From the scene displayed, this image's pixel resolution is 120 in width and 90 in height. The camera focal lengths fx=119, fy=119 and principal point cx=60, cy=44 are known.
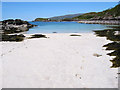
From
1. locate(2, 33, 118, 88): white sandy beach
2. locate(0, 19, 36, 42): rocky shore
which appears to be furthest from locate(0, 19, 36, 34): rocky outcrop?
locate(2, 33, 118, 88): white sandy beach

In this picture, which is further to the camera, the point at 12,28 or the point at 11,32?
the point at 12,28

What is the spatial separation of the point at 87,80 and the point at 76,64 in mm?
2179

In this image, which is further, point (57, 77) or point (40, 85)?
point (57, 77)

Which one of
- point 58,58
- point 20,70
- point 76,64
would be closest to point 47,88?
point 20,70

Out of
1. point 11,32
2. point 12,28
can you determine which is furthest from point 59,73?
point 12,28

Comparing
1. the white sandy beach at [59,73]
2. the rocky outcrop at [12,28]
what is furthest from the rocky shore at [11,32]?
the white sandy beach at [59,73]

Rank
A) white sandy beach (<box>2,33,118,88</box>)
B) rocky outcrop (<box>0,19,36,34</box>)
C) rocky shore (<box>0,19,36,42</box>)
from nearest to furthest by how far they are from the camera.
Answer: white sandy beach (<box>2,33,118,88</box>)
rocky shore (<box>0,19,36,42</box>)
rocky outcrop (<box>0,19,36,34</box>)

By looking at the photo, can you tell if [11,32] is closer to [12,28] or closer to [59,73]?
[12,28]

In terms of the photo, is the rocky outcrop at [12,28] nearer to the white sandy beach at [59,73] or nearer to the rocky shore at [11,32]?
the rocky shore at [11,32]

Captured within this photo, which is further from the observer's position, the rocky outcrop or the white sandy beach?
the rocky outcrop

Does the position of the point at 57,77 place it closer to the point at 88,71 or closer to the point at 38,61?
the point at 88,71

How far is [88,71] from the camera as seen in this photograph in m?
7.49

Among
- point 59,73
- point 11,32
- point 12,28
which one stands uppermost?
point 12,28

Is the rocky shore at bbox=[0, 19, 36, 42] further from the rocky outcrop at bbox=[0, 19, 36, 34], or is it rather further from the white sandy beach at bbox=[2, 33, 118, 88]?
the white sandy beach at bbox=[2, 33, 118, 88]
